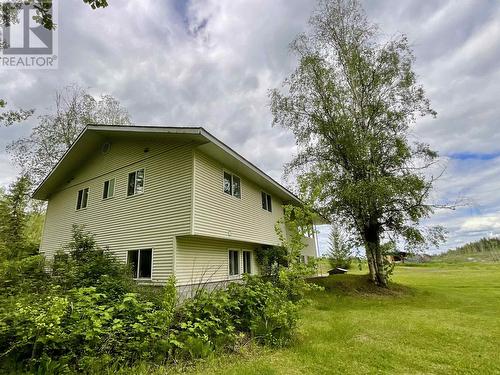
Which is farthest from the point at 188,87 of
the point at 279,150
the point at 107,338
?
the point at 107,338

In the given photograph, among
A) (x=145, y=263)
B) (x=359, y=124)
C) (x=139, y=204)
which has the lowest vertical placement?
(x=145, y=263)

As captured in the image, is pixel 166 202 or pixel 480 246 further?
pixel 480 246

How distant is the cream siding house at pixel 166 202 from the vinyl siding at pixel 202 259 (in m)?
0.04

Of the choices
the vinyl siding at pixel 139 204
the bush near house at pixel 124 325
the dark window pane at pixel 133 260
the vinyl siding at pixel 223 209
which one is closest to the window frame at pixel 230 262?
the vinyl siding at pixel 223 209

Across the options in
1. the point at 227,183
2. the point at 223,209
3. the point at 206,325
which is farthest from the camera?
the point at 227,183

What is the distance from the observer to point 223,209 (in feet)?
38.0

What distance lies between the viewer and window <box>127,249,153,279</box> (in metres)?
10.4

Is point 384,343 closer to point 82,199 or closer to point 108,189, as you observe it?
point 108,189

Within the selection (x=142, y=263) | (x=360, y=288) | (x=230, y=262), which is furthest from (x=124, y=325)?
(x=360, y=288)

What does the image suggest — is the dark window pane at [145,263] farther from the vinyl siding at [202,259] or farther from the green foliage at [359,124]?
the green foliage at [359,124]

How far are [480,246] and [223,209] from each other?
282ft

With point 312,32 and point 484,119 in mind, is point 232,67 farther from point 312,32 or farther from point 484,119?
point 484,119

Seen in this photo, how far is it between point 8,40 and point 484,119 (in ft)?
69.4

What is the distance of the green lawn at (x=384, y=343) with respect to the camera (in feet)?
16.0
